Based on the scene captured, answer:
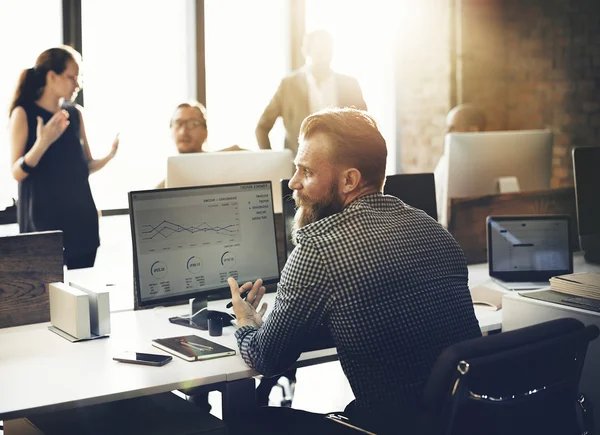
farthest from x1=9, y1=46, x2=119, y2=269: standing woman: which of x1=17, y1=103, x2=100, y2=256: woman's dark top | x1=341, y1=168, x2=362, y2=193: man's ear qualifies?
x1=341, y1=168, x2=362, y2=193: man's ear

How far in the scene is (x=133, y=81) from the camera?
197 inches

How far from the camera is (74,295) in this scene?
2184mm

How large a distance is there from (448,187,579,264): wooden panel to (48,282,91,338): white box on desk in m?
1.59

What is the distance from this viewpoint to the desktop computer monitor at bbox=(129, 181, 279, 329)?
2.32 metres

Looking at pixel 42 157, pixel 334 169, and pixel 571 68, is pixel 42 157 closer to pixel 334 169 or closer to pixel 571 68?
pixel 334 169

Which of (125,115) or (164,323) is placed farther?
(125,115)

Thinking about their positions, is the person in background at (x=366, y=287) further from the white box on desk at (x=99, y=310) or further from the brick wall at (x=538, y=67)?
the brick wall at (x=538, y=67)

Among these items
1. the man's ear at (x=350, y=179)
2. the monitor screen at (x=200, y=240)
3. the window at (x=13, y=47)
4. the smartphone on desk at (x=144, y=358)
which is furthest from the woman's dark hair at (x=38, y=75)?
the man's ear at (x=350, y=179)

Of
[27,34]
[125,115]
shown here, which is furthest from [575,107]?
[27,34]

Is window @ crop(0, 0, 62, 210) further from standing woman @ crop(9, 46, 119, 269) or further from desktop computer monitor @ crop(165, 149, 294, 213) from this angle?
desktop computer monitor @ crop(165, 149, 294, 213)

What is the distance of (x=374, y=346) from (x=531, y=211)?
6.36 feet

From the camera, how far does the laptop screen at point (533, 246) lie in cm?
296

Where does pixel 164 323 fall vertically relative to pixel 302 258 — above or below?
below

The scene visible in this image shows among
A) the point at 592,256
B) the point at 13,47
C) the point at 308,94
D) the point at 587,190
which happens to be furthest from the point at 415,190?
the point at 13,47
